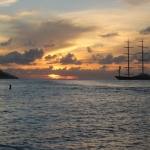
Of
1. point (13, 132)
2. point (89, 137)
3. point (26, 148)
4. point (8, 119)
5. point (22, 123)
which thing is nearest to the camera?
point (26, 148)

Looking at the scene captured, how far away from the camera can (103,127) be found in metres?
27.0

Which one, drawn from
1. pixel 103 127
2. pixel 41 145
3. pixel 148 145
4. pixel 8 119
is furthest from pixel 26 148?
pixel 8 119

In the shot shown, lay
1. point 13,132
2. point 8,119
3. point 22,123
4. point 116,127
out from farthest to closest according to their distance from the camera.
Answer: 1. point 8,119
2. point 22,123
3. point 116,127
4. point 13,132

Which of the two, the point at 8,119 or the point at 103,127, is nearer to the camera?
the point at 103,127

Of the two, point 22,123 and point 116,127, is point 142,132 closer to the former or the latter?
point 116,127

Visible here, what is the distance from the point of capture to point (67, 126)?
90.3ft

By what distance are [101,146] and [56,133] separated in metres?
5.44

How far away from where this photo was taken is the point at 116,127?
26844 mm

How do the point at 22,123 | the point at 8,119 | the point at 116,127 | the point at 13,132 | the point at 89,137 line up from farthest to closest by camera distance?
the point at 8,119 < the point at 22,123 < the point at 116,127 < the point at 13,132 < the point at 89,137

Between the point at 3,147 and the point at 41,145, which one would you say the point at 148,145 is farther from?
the point at 3,147

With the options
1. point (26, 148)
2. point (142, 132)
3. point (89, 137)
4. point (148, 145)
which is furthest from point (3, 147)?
point (142, 132)

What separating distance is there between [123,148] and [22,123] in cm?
1272

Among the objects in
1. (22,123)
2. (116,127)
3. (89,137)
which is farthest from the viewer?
(22,123)

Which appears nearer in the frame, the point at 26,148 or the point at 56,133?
the point at 26,148
